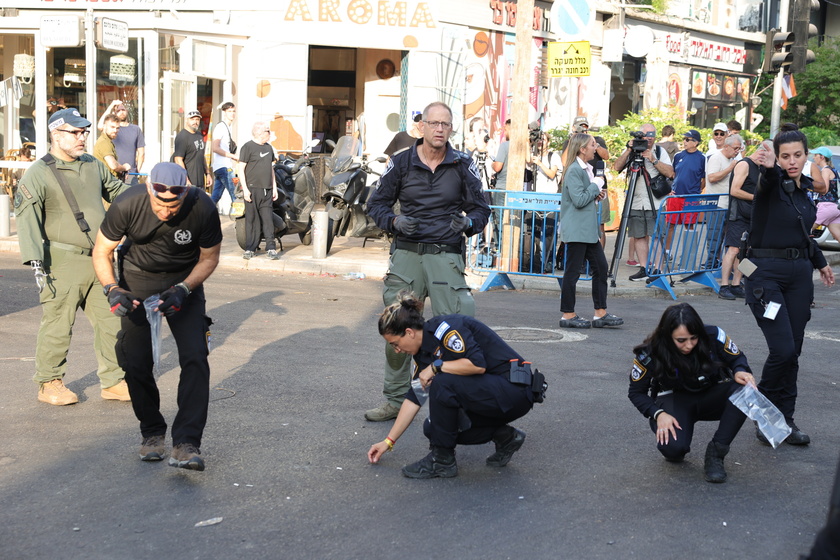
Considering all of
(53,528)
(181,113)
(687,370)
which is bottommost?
(53,528)

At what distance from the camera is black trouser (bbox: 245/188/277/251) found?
14.5 m

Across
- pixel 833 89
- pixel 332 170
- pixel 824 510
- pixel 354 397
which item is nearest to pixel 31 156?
pixel 332 170

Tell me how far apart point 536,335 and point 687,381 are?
161 inches

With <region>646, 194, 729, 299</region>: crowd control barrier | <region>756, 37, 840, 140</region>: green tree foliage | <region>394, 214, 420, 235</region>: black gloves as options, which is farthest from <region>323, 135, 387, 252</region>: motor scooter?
<region>756, 37, 840, 140</region>: green tree foliage

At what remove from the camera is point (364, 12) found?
66.7ft

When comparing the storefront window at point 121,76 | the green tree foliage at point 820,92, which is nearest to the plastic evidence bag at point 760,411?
the storefront window at point 121,76

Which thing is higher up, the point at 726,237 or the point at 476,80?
the point at 476,80

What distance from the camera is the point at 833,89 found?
29.3 m

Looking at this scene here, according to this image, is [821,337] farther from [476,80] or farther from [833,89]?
[833,89]

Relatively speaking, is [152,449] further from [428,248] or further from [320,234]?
[320,234]

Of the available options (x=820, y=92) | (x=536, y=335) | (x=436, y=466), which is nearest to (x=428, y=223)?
(x=436, y=466)

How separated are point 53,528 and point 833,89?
2857 cm

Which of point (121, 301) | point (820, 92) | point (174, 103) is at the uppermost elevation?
point (820, 92)

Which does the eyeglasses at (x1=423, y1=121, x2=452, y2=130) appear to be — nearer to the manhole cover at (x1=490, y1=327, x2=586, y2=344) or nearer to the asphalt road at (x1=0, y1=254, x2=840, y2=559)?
the asphalt road at (x1=0, y1=254, x2=840, y2=559)
